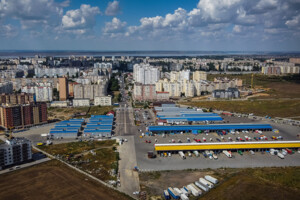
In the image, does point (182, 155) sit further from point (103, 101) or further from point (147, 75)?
point (147, 75)

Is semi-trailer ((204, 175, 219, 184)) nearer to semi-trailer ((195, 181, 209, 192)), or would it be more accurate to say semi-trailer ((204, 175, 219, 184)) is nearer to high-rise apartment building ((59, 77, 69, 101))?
semi-trailer ((195, 181, 209, 192))

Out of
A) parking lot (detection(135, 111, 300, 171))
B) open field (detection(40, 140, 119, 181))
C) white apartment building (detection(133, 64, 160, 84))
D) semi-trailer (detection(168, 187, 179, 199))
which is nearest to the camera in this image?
semi-trailer (detection(168, 187, 179, 199))

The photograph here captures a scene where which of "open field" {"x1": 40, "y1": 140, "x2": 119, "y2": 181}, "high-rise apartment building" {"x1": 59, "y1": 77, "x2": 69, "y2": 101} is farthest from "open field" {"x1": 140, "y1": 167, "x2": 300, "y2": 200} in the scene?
"high-rise apartment building" {"x1": 59, "y1": 77, "x2": 69, "y2": 101}

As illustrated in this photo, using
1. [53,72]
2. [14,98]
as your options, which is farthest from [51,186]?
[53,72]

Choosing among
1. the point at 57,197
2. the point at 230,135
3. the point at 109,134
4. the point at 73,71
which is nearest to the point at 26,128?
the point at 109,134

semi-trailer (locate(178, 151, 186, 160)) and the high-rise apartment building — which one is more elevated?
the high-rise apartment building

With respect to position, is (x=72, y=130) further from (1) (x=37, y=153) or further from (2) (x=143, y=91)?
(2) (x=143, y=91)
